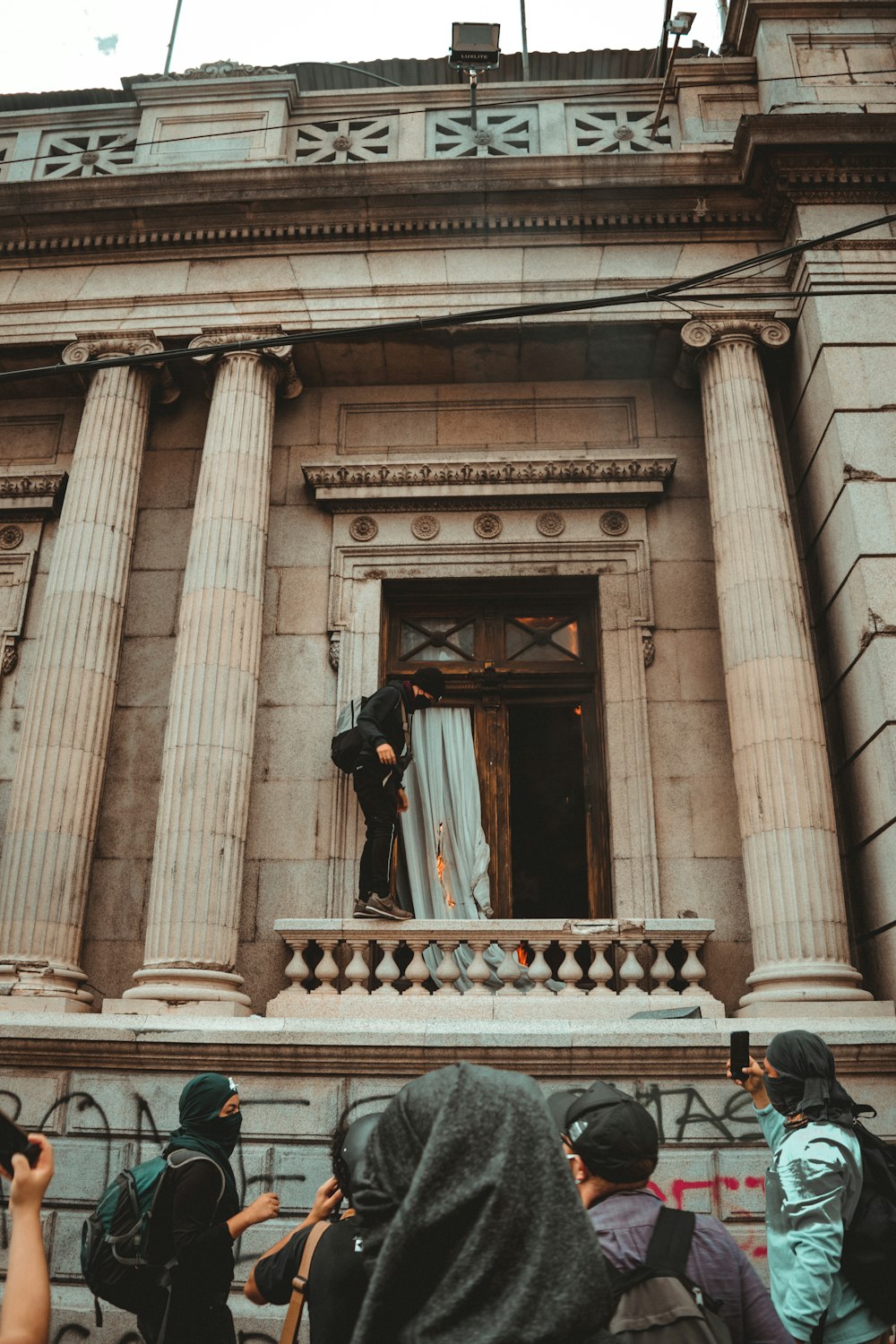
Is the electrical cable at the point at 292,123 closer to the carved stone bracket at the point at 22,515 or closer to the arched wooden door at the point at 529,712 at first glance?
the carved stone bracket at the point at 22,515

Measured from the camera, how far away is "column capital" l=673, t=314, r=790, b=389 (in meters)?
11.8

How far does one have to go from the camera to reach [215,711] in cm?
1041

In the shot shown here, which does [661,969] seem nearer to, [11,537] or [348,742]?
[348,742]

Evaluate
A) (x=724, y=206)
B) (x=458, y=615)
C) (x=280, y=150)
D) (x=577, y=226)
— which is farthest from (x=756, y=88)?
(x=458, y=615)

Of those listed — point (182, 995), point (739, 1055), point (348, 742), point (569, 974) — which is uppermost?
point (348, 742)

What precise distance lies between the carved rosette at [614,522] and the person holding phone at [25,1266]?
10.4 m

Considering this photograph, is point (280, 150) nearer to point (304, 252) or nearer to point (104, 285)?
point (304, 252)

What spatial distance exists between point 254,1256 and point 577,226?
1081 cm

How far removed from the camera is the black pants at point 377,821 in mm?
10117

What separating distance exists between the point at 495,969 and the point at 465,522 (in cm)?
513

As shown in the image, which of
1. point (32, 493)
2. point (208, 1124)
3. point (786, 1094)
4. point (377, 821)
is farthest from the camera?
point (32, 493)

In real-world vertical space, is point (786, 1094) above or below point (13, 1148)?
above

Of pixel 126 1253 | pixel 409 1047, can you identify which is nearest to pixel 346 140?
pixel 409 1047

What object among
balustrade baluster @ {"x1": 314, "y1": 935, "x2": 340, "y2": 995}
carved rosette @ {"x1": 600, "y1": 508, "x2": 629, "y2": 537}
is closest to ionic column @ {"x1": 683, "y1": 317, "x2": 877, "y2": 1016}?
carved rosette @ {"x1": 600, "y1": 508, "x2": 629, "y2": 537}
